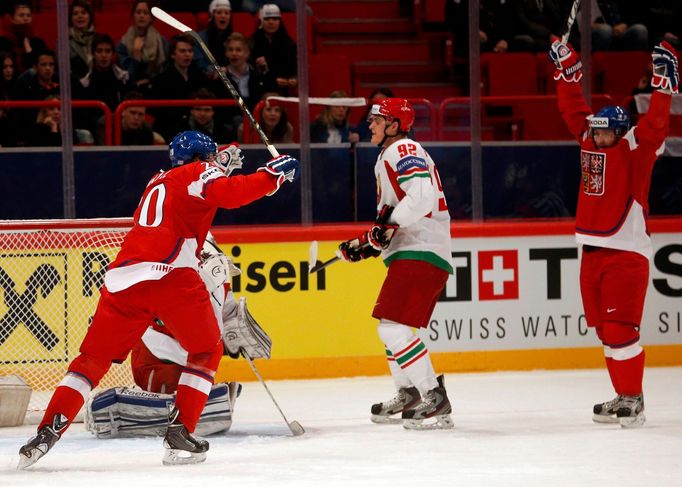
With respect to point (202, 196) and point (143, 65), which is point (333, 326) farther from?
point (202, 196)

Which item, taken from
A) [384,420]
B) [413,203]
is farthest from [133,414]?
[413,203]

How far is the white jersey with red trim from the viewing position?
512 centimetres

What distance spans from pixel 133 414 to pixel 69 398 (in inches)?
26.1

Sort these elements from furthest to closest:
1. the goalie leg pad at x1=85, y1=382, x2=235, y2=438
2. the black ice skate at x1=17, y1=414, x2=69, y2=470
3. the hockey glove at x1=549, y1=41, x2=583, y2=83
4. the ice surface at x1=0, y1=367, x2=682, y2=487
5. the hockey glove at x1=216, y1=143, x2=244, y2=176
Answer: the hockey glove at x1=549, y1=41, x2=583, y2=83 → the goalie leg pad at x1=85, y1=382, x2=235, y2=438 → the hockey glove at x1=216, y1=143, x2=244, y2=176 → the black ice skate at x1=17, y1=414, x2=69, y2=470 → the ice surface at x1=0, y1=367, x2=682, y2=487

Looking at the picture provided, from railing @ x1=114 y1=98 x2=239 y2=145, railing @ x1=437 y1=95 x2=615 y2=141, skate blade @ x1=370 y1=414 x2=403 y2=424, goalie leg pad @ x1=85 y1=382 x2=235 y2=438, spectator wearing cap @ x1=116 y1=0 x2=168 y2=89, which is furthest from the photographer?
spectator wearing cap @ x1=116 y1=0 x2=168 y2=89

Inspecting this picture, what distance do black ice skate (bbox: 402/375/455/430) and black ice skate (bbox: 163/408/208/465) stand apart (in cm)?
110

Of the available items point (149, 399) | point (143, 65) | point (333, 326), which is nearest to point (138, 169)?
point (143, 65)

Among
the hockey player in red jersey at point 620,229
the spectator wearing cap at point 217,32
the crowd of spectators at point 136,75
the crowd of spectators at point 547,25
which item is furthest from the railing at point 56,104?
the hockey player in red jersey at point 620,229

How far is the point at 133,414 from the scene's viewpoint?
5.00m

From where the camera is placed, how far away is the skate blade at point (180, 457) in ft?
14.4

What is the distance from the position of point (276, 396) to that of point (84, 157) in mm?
1595

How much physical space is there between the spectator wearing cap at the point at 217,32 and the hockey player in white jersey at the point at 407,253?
6.50 ft

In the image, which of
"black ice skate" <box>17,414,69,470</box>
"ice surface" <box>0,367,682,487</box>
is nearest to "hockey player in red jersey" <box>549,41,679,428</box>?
"ice surface" <box>0,367,682,487</box>

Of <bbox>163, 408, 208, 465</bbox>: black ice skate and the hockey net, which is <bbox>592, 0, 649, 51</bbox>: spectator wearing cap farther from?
<bbox>163, 408, 208, 465</bbox>: black ice skate
